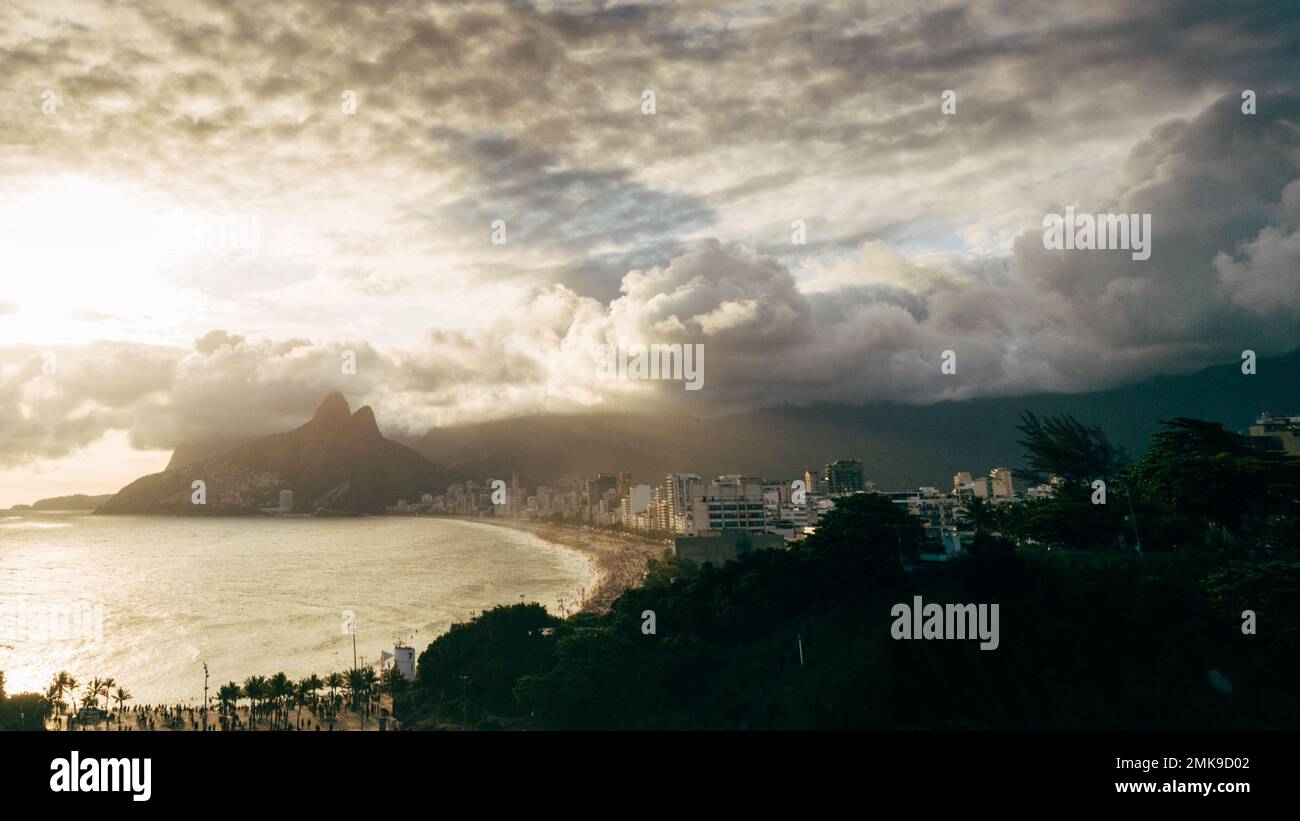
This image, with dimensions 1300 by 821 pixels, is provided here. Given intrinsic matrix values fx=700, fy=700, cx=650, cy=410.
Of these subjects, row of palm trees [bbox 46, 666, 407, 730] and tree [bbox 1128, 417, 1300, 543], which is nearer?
tree [bbox 1128, 417, 1300, 543]

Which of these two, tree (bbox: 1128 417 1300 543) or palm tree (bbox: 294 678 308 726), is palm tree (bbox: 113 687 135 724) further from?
tree (bbox: 1128 417 1300 543)

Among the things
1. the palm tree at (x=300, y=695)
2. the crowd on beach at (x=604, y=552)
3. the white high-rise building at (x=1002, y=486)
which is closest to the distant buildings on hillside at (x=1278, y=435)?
the crowd on beach at (x=604, y=552)

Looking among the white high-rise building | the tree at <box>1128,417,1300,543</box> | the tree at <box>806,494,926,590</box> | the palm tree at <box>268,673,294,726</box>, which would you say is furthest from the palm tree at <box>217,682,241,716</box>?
the white high-rise building

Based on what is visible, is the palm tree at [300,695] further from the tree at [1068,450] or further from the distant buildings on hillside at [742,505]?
the tree at [1068,450]

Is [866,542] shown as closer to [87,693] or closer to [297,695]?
[297,695]

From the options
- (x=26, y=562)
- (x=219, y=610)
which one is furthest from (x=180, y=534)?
(x=219, y=610)

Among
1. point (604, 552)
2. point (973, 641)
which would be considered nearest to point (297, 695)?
point (973, 641)
